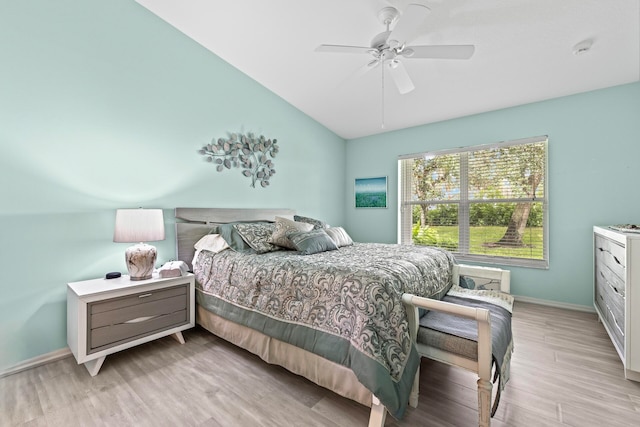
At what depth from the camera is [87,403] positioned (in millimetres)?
1598

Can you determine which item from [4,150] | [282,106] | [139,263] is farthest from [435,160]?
[4,150]

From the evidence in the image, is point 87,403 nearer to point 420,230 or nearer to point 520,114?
point 420,230

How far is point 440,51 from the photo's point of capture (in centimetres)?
201

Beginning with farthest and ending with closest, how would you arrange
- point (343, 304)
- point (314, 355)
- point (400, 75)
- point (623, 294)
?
point (400, 75), point (623, 294), point (314, 355), point (343, 304)

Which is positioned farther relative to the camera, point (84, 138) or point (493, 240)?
point (493, 240)

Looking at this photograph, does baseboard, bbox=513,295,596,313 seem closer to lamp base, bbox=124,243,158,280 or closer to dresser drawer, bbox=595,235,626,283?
dresser drawer, bbox=595,235,626,283

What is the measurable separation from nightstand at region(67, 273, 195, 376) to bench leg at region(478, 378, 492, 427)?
2195mm

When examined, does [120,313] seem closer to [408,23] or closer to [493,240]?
[408,23]

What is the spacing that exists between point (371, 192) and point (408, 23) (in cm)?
303

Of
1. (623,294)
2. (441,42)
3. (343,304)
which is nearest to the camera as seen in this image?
(343,304)

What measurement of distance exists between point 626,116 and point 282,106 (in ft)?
12.7

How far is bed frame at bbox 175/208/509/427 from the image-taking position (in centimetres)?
132

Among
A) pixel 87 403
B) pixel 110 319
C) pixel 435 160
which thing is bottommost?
pixel 87 403

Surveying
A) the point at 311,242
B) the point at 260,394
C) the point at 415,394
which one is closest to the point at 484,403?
the point at 415,394
